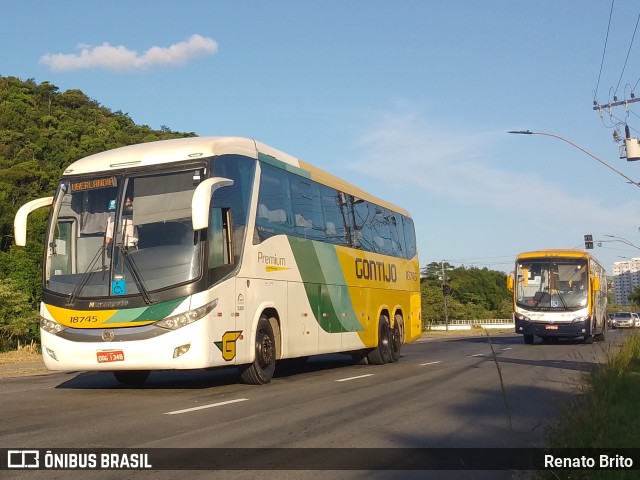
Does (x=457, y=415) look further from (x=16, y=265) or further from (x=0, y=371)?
(x=16, y=265)

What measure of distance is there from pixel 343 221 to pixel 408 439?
10.5 metres

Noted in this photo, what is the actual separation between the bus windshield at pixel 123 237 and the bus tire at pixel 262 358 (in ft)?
7.27

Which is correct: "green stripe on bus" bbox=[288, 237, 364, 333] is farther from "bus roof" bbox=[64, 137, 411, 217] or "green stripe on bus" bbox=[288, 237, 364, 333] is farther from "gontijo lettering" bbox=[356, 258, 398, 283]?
"bus roof" bbox=[64, 137, 411, 217]

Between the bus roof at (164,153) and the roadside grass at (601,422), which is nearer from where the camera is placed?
the roadside grass at (601,422)

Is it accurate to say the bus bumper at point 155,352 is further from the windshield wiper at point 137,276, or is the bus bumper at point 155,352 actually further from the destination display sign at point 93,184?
the destination display sign at point 93,184

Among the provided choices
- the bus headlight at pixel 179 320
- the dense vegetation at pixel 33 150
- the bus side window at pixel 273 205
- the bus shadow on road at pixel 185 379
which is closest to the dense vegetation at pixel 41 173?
the dense vegetation at pixel 33 150

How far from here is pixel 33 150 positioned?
8044 cm

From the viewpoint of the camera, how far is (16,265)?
51.1 m

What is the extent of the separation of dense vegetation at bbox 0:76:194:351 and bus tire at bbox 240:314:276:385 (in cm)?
2410

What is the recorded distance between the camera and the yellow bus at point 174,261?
38.5ft

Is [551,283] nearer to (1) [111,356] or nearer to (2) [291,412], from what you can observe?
(1) [111,356]

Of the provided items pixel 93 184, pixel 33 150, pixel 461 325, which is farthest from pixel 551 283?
pixel 461 325

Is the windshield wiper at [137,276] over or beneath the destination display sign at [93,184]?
beneath

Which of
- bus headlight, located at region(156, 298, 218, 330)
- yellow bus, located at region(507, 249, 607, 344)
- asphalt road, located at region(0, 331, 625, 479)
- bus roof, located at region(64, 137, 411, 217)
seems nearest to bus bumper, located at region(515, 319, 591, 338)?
yellow bus, located at region(507, 249, 607, 344)
